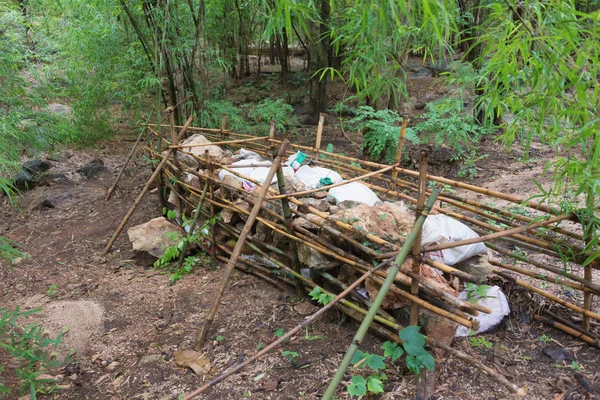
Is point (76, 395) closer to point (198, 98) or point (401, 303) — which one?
point (401, 303)

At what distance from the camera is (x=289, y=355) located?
2.17m

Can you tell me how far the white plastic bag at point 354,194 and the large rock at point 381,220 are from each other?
358 millimetres

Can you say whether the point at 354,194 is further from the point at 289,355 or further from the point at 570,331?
the point at 570,331

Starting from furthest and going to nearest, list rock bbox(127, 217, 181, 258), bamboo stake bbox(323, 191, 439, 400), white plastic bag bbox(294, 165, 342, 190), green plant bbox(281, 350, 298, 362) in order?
1. rock bbox(127, 217, 181, 258)
2. white plastic bag bbox(294, 165, 342, 190)
3. green plant bbox(281, 350, 298, 362)
4. bamboo stake bbox(323, 191, 439, 400)

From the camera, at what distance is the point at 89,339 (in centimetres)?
260

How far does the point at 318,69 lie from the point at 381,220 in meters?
4.62

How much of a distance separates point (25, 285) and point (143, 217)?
4.69 feet

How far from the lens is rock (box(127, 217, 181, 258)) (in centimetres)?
356

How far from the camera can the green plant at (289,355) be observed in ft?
7.01

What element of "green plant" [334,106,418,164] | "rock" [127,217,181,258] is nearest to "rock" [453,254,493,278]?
"rock" [127,217,181,258]

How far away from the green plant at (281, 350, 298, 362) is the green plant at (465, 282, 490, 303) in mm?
959

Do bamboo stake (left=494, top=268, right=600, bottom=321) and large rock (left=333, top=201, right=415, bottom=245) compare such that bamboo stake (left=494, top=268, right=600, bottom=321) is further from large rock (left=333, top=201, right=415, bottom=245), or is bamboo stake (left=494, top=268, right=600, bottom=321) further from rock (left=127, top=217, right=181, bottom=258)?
rock (left=127, top=217, right=181, bottom=258)

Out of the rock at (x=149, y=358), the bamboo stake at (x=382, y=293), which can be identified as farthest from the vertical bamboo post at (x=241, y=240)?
the bamboo stake at (x=382, y=293)

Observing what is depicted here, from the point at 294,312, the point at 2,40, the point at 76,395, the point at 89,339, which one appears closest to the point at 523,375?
the point at 294,312
